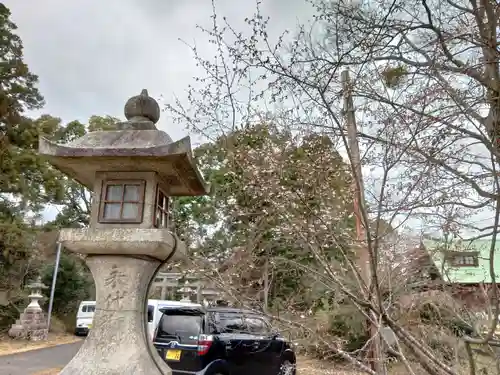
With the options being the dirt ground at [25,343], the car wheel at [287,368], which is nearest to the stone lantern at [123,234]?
the car wheel at [287,368]

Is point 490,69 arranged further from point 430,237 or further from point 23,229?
point 23,229

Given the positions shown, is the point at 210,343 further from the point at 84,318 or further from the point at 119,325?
the point at 84,318

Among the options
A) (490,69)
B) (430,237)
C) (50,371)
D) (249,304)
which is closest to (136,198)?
(249,304)

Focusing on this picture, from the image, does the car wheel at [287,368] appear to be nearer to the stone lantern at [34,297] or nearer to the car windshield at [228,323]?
the car windshield at [228,323]

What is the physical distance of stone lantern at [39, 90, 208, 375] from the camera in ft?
9.36

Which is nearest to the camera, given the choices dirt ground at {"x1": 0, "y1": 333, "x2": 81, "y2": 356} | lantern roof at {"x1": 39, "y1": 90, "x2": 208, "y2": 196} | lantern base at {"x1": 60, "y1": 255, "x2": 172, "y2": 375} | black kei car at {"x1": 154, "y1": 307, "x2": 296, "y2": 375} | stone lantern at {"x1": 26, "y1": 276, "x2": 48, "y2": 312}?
lantern base at {"x1": 60, "y1": 255, "x2": 172, "y2": 375}

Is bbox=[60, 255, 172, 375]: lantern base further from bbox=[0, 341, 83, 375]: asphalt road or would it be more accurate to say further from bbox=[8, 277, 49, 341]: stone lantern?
bbox=[8, 277, 49, 341]: stone lantern

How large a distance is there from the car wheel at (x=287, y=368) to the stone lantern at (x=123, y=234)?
420cm

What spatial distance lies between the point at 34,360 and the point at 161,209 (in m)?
9.19

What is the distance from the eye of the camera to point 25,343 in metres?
13.0

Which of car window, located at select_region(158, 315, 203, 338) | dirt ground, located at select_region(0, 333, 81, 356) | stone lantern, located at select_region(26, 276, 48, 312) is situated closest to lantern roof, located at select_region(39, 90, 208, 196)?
car window, located at select_region(158, 315, 203, 338)

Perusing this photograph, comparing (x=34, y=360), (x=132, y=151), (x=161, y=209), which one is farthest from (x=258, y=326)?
(x=34, y=360)

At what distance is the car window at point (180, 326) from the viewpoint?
6.05 meters

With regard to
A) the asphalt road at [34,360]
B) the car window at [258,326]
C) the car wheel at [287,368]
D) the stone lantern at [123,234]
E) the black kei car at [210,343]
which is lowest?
the asphalt road at [34,360]
